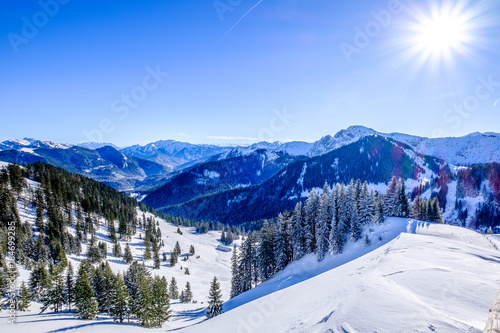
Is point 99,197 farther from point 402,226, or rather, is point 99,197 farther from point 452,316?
point 452,316

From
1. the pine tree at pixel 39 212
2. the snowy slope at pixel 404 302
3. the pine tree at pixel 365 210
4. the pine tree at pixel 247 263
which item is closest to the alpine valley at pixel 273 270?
the snowy slope at pixel 404 302

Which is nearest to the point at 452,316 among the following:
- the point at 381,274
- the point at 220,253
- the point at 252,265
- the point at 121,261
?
the point at 381,274

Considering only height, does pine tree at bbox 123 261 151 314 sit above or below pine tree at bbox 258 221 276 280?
below

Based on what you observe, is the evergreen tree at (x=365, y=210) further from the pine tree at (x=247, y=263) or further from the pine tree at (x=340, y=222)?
the pine tree at (x=247, y=263)

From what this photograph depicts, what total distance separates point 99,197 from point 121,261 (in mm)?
56495

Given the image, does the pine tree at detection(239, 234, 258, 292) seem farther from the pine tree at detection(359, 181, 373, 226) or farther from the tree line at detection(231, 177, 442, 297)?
the pine tree at detection(359, 181, 373, 226)

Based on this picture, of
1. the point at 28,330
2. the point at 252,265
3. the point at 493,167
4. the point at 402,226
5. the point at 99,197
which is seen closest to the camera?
the point at 28,330

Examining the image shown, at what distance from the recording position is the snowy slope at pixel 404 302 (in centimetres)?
884

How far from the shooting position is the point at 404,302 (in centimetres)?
1014

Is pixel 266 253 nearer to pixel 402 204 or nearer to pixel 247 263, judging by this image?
pixel 247 263

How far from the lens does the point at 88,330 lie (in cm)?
2909

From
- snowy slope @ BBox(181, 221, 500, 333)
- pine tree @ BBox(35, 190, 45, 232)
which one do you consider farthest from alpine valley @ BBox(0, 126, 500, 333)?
pine tree @ BBox(35, 190, 45, 232)

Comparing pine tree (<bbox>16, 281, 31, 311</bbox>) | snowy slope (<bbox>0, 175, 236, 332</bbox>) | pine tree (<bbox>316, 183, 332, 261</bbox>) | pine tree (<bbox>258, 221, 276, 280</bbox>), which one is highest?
pine tree (<bbox>316, 183, 332, 261</bbox>)

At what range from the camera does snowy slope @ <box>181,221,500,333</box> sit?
29.0ft
